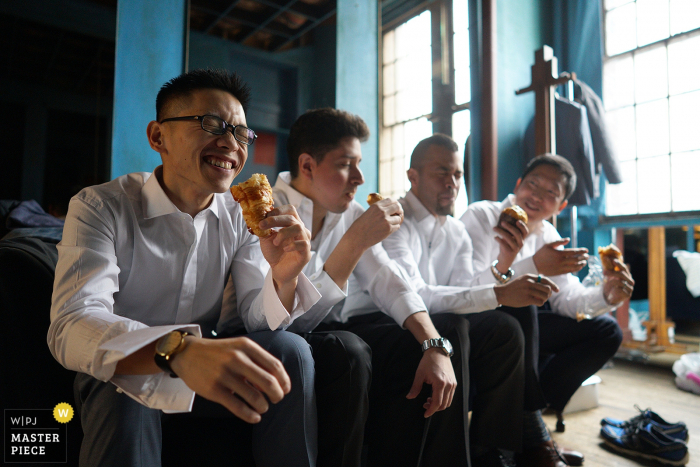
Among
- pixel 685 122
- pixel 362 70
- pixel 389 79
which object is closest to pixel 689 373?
pixel 685 122

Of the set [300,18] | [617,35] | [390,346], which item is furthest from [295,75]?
[617,35]

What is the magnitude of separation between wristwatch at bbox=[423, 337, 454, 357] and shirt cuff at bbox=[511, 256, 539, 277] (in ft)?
2.83

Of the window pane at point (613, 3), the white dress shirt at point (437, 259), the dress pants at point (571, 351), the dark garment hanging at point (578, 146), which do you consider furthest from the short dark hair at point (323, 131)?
the window pane at point (613, 3)

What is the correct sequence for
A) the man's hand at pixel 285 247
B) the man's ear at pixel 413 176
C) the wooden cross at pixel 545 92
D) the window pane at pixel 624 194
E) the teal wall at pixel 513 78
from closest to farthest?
the man's hand at pixel 285 247 < the man's ear at pixel 413 176 < the wooden cross at pixel 545 92 < the teal wall at pixel 513 78 < the window pane at pixel 624 194

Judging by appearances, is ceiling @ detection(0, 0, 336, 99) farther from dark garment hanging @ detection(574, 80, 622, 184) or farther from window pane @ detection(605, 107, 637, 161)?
window pane @ detection(605, 107, 637, 161)

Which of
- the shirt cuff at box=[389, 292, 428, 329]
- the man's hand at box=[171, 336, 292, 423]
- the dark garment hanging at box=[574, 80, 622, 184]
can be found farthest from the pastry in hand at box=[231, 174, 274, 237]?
the dark garment hanging at box=[574, 80, 622, 184]

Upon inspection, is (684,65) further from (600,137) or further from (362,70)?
(362,70)

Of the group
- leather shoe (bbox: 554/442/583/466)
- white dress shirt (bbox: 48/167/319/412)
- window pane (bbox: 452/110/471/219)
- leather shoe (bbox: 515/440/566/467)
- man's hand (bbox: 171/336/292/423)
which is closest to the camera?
man's hand (bbox: 171/336/292/423)

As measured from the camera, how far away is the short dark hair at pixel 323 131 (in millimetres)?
1716

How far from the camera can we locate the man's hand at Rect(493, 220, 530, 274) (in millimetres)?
1944

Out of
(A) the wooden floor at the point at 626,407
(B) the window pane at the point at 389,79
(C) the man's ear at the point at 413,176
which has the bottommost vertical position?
(A) the wooden floor at the point at 626,407

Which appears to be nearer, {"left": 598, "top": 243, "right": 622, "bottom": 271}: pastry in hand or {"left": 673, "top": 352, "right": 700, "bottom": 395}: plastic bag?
{"left": 598, "top": 243, "right": 622, "bottom": 271}: pastry in hand

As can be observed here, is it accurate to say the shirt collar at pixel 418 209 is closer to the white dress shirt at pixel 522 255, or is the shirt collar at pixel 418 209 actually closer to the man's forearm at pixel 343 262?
the white dress shirt at pixel 522 255

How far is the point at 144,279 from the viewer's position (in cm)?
116
